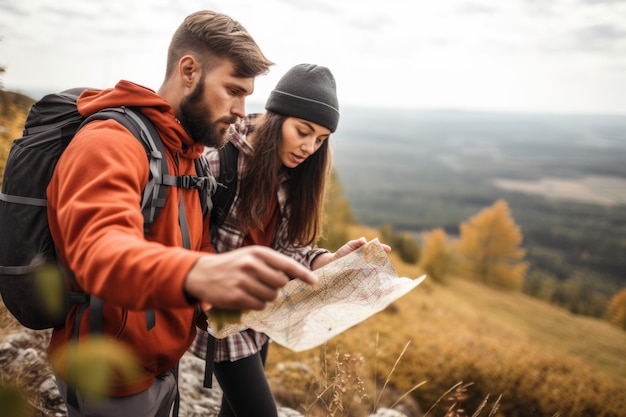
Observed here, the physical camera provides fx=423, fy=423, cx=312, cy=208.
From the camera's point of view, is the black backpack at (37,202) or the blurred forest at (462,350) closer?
the black backpack at (37,202)

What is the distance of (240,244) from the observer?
8.55ft

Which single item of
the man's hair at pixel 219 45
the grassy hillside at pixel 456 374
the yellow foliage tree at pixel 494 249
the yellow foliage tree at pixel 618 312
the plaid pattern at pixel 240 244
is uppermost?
the man's hair at pixel 219 45

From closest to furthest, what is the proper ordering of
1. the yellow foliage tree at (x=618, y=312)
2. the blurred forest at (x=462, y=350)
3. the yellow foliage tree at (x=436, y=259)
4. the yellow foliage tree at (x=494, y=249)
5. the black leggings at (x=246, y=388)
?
the black leggings at (x=246, y=388) → the blurred forest at (x=462, y=350) → the yellow foliage tree at (x=436, y=259) → the yellow foliage tree at (x=618, y=312) → the yellow foliage tree at (x=494, y=249)

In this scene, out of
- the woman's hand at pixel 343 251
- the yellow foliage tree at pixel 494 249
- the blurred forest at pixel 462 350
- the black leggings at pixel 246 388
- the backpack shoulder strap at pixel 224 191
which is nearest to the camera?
the woman's hand at pixel 343 251

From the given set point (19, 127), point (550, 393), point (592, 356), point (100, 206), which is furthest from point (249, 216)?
point (592, 356)

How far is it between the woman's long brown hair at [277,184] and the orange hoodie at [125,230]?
0.71 meters

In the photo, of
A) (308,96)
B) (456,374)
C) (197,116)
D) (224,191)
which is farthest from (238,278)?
(456,374)

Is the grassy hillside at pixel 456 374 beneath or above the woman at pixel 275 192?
beneath

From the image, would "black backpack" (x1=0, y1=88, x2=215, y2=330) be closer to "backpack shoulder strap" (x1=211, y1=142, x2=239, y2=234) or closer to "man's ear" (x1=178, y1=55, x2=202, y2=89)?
"man's ear" (x1=178, y1=55, x2=202, y2=89)

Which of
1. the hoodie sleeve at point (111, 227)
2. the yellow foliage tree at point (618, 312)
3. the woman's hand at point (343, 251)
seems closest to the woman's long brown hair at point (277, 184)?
the woman's hand at point (343, 251)

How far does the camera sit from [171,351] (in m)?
1.73

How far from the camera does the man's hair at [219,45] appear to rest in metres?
1.80

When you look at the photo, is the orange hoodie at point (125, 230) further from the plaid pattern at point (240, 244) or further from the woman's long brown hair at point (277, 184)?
the woman's long brown hair at point (277, 184)

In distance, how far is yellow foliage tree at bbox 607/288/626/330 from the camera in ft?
147
